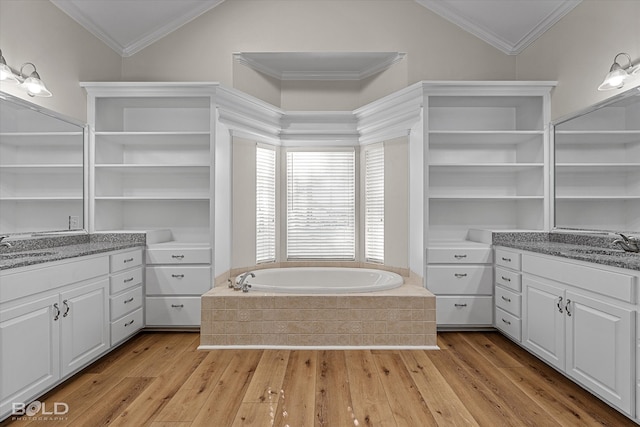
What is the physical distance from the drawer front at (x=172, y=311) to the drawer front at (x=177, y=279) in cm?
9

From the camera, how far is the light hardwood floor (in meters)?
2.06

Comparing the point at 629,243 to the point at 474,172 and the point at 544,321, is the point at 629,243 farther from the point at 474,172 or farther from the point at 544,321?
the point at 474,172

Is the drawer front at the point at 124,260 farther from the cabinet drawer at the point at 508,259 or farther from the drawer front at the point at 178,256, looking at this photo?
the cabinet drawer at the point at 508,259

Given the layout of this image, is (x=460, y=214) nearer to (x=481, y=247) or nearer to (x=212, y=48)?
(x=481, y=247)

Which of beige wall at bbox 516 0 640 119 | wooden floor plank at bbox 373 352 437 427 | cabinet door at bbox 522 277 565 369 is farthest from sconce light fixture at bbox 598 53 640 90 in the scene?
wooden floor plank at bbox 373 352 437 427

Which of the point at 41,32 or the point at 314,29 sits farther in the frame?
the point at 314,29

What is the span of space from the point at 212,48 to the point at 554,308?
404 centimetres

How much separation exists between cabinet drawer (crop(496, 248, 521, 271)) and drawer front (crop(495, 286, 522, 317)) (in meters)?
0.22

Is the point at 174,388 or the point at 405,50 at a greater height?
the point at 405,50

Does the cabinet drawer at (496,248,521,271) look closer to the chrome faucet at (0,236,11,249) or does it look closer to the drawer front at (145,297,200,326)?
the drawer front at (145,297,200,326)

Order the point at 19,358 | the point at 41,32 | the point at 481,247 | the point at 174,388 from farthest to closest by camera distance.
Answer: the point at 481,247 → the point at 41,32 → the point at 174,388 → the point at 19,358

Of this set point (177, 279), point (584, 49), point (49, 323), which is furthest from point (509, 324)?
point (49, 323)

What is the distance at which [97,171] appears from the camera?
366 centimetres

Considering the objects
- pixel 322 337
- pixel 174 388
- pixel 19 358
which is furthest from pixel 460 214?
pixel 19 358
